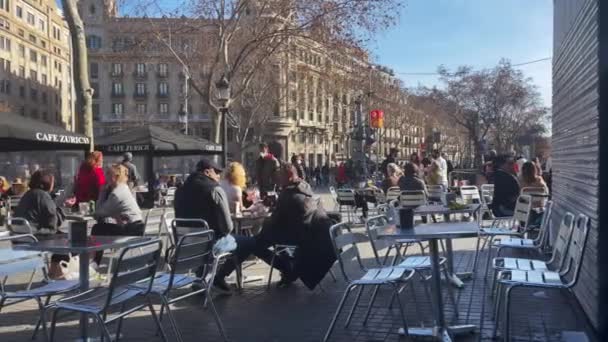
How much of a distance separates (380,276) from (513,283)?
102 cm

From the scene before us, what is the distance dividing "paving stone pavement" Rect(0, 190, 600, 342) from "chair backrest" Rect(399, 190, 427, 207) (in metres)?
4.23

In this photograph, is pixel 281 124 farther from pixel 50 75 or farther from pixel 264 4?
pixel 264 4

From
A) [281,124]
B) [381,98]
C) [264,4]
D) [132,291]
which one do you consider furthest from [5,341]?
[281,124]

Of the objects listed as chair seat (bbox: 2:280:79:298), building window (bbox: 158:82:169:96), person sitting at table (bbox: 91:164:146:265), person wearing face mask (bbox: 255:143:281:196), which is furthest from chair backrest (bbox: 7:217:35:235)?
building window (bbox: 158:82:169:96)

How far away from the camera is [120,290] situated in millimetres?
4719

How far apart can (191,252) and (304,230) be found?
2.34 meters

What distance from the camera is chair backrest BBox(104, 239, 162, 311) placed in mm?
4156

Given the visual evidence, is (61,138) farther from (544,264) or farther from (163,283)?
(544,264)

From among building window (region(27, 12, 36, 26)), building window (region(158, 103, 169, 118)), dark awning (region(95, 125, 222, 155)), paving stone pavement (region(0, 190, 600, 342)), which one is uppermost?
building window (region(27, 12, 36, 26))

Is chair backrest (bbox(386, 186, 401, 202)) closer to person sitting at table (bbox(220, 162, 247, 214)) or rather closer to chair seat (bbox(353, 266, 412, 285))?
person sitting at table (bbox(220, 162, 247, 214))

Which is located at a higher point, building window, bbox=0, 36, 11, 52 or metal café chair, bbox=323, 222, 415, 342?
building window, bbox=0, 36, 11, 52

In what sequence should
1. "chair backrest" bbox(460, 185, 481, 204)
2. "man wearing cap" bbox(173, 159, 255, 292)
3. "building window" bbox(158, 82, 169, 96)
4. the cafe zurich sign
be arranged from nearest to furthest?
"man wearing cap" bbox(173, 159, 255, 292) → the cafe zurich sign → "chair backrest" bbox(460, 185, 481, 204) → "building window" bbox(158, 82, 169, 96)

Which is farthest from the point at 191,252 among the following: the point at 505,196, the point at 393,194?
the point at 393,194

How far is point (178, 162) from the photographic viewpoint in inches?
1355
